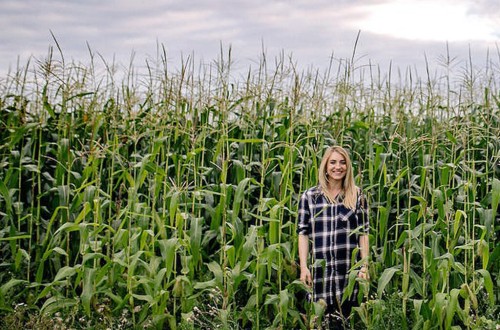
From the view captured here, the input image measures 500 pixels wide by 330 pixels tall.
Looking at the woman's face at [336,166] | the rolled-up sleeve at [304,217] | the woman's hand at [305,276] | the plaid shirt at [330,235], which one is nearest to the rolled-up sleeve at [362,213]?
the plaid shirt at [330,235]

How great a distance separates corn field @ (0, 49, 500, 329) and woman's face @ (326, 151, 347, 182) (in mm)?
486

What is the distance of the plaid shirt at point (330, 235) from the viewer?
17.8ft

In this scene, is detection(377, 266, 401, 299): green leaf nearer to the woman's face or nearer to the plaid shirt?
the plaid shirt

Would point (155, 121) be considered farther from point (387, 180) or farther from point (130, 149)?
point (387, 180)

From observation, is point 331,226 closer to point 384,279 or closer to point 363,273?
point 363,273

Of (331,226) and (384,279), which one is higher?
(331,226)

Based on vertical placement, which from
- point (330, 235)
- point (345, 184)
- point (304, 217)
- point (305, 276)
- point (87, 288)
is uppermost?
point (345, 184)

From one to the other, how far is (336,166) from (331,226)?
0.48 meters

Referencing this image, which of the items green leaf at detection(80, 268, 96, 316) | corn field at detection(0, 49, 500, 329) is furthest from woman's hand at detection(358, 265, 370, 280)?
green leaf at detection(80, 268, 96, 316)

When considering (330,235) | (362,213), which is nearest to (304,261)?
(330,235)

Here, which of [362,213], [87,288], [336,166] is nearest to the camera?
[336,166]

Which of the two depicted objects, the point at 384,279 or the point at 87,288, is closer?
the point at 384,279

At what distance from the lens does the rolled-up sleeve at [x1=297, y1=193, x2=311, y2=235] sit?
5453mm

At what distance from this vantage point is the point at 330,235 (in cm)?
545
